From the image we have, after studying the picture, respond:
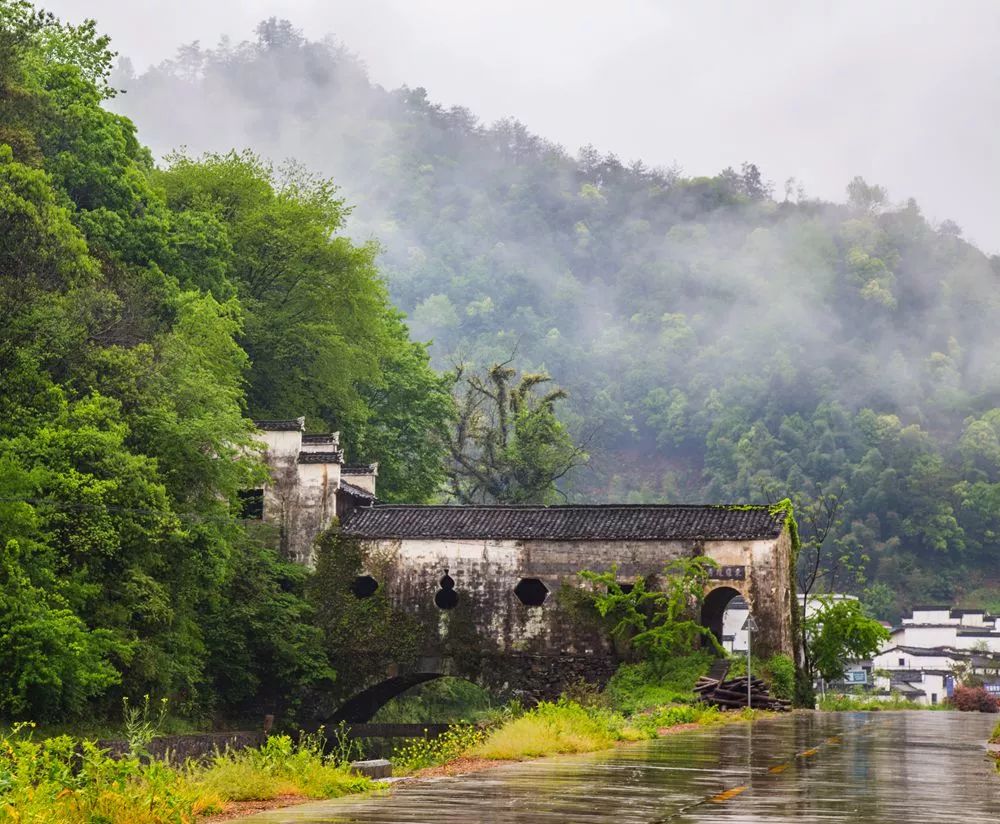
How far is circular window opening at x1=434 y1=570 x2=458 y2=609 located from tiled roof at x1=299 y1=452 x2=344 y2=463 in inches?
168

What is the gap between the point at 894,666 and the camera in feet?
271

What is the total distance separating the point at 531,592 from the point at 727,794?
25064 millimetres

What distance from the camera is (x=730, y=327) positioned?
137625mm

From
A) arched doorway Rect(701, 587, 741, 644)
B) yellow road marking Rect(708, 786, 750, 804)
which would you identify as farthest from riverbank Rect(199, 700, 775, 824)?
arched doorway Rect(701, 587, 741, 644)

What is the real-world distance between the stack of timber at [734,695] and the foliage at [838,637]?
34.2ft

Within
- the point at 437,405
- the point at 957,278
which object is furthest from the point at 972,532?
the point at 437,405

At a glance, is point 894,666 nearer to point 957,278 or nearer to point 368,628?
point 368,628

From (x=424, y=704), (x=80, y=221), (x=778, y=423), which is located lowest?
(x=424, y=704)

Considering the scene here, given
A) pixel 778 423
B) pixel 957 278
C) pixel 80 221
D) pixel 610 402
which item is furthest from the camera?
pixel 957 278

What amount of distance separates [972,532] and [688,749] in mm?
91854

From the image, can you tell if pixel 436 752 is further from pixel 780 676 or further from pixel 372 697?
pixel 372 697

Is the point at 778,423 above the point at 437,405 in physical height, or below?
above

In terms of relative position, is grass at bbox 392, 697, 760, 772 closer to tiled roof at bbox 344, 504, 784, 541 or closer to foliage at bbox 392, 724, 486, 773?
foliage at bbox 392, 724, 486, 773

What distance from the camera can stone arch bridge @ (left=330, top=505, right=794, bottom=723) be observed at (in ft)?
113
